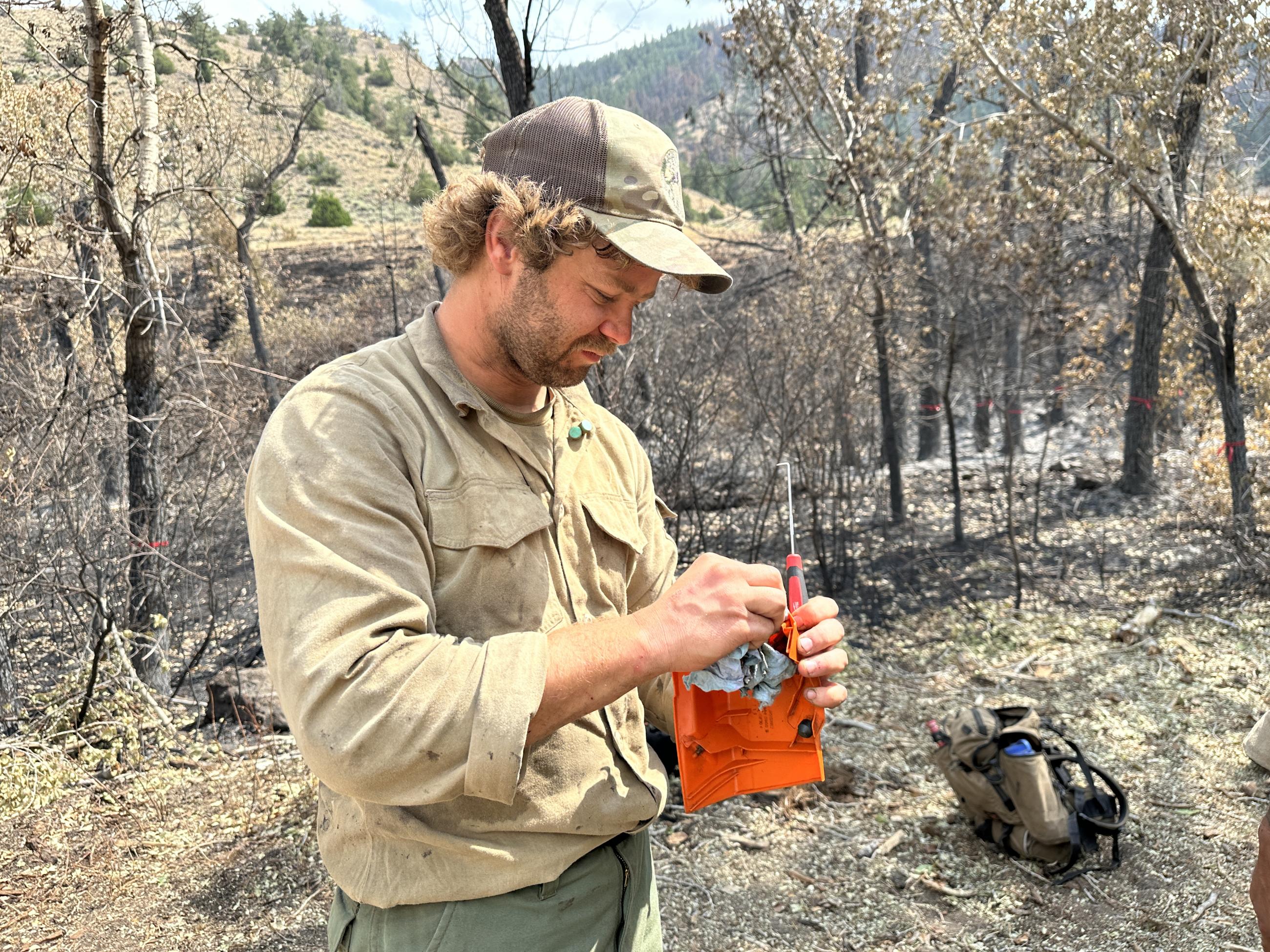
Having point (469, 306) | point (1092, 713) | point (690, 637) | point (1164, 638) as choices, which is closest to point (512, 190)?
point (469, 306)

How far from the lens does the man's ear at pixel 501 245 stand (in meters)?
1.44

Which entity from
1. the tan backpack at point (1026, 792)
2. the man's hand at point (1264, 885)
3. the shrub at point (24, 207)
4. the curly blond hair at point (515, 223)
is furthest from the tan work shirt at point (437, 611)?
the shrub at point (24, 207)

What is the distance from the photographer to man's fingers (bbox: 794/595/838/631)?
147cm

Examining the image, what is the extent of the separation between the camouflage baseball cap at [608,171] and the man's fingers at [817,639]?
1.76 ft

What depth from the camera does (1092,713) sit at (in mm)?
5641

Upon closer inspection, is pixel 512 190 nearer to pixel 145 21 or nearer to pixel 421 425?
pixel 421 425

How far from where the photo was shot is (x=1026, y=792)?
4016 mm

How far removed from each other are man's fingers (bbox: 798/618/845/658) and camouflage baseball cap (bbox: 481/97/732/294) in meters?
0.54

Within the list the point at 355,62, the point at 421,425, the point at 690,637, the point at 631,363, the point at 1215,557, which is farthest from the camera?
the point at 355,62

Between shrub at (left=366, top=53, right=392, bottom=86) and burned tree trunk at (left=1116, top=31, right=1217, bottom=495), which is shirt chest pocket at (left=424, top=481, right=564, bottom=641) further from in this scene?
shrub at (left=366, top=53, right=392, bottom=86)

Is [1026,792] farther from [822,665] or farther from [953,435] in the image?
[953,435]

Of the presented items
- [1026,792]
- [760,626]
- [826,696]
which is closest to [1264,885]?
[826,696]

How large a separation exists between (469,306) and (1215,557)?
8.60 m

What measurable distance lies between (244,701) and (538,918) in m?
5.04
